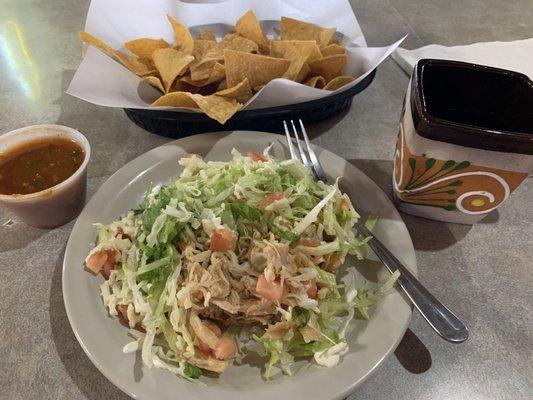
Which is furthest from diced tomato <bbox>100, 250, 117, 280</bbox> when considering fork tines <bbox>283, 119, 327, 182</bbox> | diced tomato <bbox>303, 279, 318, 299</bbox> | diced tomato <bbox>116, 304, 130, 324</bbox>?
fork tines <bbox>283, 119, 327, 182</bbox>

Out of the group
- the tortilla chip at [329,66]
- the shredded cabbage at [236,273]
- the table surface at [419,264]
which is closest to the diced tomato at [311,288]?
the shredded cabbage at [236,273]

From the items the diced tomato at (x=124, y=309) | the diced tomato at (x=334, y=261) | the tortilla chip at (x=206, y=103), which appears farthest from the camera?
the tortilla chip at (x=206, y=103)

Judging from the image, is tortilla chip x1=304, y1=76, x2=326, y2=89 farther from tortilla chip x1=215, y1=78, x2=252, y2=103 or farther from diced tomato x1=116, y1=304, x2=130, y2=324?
diced tomato x1=116, y1=304, x2=130, y2=324

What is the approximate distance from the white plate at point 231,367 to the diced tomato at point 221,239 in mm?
262

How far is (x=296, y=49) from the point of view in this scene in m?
1.45

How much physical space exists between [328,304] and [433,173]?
0.43 m

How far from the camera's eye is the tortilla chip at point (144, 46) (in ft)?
5.04

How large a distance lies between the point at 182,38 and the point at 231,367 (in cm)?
121

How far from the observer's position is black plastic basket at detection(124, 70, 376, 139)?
1.35 m

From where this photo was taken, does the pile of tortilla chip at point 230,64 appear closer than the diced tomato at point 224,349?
No

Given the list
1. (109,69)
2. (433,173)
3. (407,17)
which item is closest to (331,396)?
(433,173)

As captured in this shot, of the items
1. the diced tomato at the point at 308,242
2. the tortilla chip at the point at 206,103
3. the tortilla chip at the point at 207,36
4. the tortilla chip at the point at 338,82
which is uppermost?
the tortilla chip at the point at 338,82

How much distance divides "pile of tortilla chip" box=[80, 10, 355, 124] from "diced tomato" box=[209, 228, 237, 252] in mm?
421

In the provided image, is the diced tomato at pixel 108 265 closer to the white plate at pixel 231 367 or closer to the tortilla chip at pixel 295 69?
the white plate at pixel 231 367
